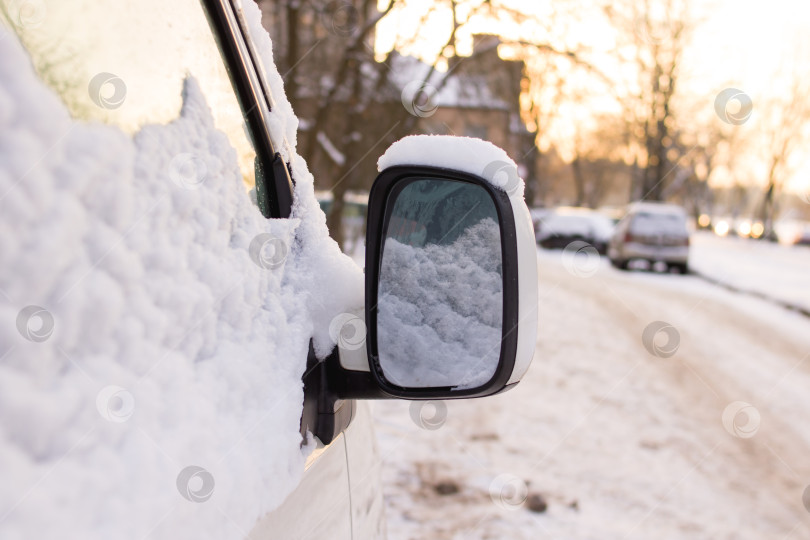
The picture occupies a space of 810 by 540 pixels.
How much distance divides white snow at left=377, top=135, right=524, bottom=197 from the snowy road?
2.43m

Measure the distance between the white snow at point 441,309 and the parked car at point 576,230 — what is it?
75.2ft

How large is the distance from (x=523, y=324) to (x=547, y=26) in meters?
7.92

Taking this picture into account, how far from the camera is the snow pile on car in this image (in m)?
0.65

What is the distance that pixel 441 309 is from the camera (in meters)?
1.16

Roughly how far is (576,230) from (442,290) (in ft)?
77.7

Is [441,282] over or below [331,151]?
over

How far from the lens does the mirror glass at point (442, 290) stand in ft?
3.79

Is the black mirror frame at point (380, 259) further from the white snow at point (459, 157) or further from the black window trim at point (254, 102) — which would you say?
the black window trim at point (254, 102)

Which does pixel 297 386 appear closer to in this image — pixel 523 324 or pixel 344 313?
pixel 344 313

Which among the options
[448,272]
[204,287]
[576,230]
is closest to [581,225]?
[576,230]

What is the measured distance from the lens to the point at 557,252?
23.7 meters

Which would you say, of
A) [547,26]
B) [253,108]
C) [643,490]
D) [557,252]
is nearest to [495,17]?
[547,26]

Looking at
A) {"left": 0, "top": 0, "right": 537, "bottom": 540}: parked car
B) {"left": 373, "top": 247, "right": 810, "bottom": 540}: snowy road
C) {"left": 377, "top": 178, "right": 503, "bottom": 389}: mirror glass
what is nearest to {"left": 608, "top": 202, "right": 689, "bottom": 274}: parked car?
{"left": 373, "top": 247, "right": 810, "bottom": 540}: snowy road

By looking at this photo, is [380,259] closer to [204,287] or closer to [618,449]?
[204,287]
